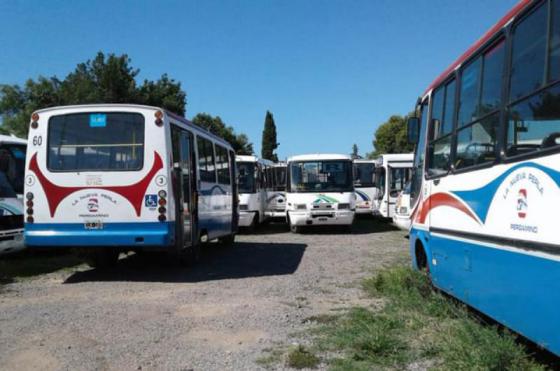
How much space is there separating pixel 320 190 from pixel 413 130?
9792mm

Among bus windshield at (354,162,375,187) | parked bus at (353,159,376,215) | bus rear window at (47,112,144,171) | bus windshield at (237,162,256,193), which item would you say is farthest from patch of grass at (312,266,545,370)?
bus windshield at (354,162,375,187)

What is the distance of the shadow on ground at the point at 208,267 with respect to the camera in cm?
938

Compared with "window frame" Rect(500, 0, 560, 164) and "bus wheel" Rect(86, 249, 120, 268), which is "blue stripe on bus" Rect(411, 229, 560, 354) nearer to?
"window frame" Rect(500, 0, 560, 164)

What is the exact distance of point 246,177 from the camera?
18.8 metres

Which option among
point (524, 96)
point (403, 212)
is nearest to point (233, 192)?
point (403, 212)

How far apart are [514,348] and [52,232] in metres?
7.19

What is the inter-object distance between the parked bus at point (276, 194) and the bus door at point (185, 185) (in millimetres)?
11538

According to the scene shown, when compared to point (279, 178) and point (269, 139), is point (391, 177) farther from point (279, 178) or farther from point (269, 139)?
point (269, 139)

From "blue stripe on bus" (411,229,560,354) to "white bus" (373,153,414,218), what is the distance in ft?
47.2

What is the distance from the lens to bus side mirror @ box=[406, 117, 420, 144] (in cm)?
833

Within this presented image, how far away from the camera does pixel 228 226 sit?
544 inches

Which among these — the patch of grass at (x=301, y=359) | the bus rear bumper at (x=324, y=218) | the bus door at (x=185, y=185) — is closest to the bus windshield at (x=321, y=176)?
the bus rear bumper at (x=324, y=218)

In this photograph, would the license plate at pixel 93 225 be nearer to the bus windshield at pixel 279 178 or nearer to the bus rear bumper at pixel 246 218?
the bus rear bumper at pixel 246 218

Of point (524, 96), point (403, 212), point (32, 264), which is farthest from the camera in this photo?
point (403, 212)
